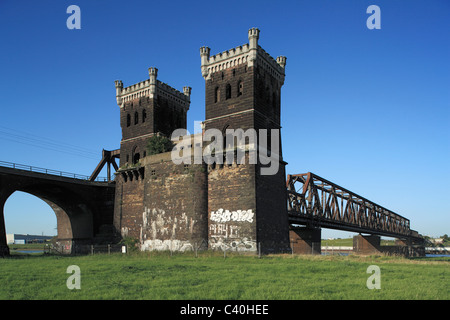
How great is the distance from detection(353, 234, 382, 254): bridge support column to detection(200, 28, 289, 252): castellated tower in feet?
119

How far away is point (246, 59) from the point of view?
35594 millimetres

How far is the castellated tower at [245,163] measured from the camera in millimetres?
32625

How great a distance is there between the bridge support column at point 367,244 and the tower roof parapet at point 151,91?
132 feet

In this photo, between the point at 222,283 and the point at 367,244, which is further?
the point at 367,244

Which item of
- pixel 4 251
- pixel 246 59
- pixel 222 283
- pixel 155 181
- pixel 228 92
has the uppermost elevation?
pixel 246 59

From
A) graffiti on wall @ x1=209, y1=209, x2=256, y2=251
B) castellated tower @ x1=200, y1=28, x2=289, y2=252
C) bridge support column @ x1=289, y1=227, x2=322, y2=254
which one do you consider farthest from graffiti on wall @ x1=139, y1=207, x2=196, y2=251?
bridge support column @ x1=289, y1=227, x2=322, y2=254

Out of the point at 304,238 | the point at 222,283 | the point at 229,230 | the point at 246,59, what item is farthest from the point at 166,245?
the point at 222,283

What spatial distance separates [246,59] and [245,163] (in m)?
9.79

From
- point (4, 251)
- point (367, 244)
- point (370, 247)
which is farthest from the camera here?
point (367, 244)

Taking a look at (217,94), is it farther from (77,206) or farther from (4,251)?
(4,251)

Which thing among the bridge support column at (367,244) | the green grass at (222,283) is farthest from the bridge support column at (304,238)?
the green grass at (222,283)
